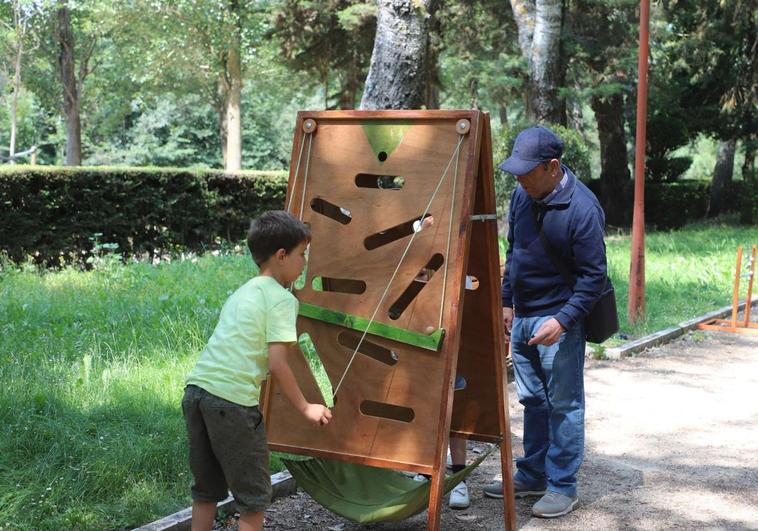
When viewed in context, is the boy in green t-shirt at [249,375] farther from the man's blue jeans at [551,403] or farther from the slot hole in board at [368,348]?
the man's blue jeans at [551,403]

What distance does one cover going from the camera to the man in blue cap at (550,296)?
171 inches

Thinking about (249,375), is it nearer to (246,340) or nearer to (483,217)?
(246,340)

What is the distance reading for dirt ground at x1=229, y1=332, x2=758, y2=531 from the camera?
4.68 metres

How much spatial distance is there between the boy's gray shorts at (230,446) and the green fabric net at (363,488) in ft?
2.49

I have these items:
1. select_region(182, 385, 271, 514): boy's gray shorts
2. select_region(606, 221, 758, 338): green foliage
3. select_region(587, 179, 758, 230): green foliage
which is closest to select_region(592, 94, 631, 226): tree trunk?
select_region(587, 179, 758, 230): green foliage

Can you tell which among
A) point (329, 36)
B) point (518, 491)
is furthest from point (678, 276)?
point (329, 36)

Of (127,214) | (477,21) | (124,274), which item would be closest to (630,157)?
(477,21)

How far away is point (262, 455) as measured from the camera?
349 centimetres

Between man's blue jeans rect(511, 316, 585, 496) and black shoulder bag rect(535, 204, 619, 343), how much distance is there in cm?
6

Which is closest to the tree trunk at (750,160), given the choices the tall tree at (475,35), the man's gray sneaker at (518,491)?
the tall tree at (475,35)

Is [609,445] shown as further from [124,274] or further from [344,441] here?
[124,274]

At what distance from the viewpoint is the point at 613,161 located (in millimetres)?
27375

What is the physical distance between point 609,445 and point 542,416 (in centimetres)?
150

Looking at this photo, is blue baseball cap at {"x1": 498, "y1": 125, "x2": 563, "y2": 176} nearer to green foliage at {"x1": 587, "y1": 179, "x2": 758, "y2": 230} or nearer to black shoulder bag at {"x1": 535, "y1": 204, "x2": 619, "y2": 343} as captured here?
black shoulder bag at {"x1": 535, "y1": 204, "x2": 619, "y2": 343}
